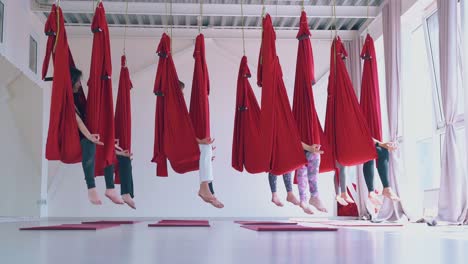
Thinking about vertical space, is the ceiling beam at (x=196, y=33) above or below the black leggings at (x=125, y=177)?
above

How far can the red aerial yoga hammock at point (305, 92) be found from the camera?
5.45 m

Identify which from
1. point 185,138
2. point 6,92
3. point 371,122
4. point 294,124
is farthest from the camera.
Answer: point 6,92

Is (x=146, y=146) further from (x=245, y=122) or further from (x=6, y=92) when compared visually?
(x=245, y=122)

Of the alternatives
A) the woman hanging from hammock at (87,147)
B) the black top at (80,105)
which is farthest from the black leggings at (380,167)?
the black top at (80,105)

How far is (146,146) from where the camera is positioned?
433 inches

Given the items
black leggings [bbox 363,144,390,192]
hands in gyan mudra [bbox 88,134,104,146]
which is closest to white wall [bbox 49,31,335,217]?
black leggings [bbox 363,144,390,192]

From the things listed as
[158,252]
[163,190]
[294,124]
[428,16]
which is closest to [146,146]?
[163,190]

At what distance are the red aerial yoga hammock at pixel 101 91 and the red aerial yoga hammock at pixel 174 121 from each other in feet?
1.98

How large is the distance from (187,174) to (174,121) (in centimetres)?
539

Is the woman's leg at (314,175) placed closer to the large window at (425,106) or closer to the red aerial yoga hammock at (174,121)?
the red aerial yoga hammock at (174,121)

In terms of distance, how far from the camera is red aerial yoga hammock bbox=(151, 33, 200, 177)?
5.60 m

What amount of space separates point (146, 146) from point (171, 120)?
5.48m

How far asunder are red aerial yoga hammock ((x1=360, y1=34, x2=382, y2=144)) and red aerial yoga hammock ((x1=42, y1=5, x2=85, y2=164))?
9.17ft

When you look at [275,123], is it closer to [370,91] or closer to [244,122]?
[244,122]
